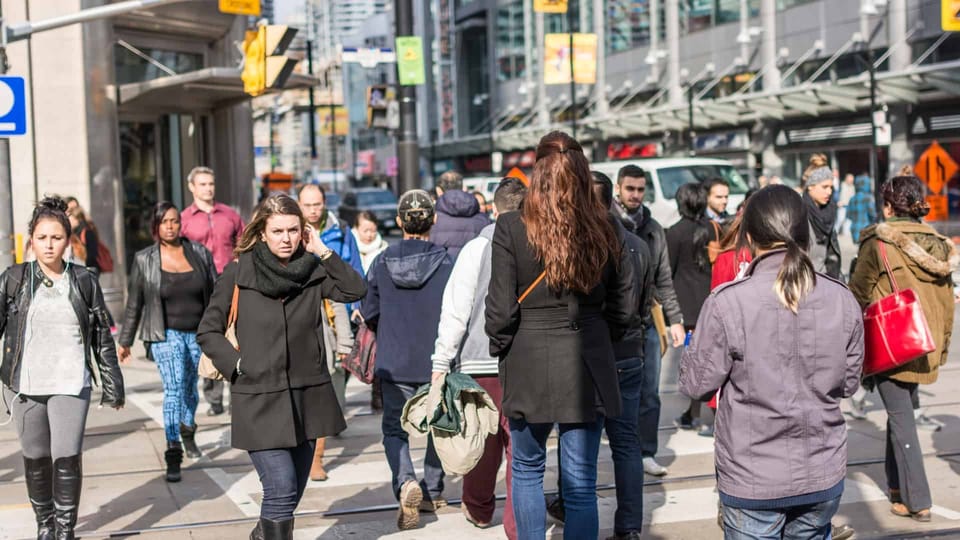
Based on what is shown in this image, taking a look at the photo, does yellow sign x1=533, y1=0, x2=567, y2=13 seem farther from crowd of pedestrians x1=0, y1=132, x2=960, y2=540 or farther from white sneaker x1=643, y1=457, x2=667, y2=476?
white sneaker x1=643, y1=457, x2=667, y2=476

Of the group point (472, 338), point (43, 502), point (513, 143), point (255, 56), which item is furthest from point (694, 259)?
point (513, 143)

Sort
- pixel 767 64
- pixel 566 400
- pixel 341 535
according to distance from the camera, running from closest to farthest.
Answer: pixel 566 400 → pixel 341 535 → pixel 767 64

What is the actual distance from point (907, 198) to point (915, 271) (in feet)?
1.33

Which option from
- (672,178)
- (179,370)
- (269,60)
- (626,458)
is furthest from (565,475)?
(672,178)

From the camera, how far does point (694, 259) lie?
28.3 ft

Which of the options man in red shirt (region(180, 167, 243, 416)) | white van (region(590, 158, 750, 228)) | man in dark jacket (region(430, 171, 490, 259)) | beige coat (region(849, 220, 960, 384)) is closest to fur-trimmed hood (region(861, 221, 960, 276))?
beige coat (region(849, 220, 960, 384))

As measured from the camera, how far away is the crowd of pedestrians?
3.84 meters

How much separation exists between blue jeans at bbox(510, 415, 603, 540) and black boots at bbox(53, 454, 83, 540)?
233 centimetres

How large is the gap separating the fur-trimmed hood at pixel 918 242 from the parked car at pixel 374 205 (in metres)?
32.4

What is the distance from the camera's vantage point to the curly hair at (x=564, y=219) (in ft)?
15.5

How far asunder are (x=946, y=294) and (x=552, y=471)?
2.78m

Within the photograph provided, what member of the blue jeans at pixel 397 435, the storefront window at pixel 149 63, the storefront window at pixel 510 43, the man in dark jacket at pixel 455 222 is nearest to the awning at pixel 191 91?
the storefront window at pixel 149 63

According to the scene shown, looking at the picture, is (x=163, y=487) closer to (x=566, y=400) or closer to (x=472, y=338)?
(x=472, y=338)

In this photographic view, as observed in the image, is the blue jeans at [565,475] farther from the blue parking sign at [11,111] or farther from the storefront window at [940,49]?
the storefront window at [940,49]
